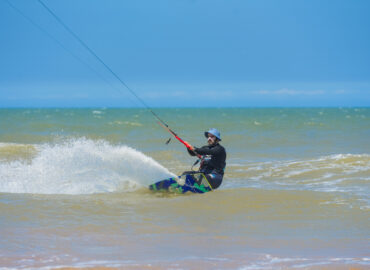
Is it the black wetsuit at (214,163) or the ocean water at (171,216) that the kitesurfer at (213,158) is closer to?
the black wetsuit at (214,163)

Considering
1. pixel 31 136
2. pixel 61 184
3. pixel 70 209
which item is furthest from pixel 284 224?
pixel 31 136

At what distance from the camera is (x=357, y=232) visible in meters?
6.23

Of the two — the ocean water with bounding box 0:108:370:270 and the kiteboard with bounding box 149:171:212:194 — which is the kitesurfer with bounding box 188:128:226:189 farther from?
the ocean water with bounding box 0:108:370:270

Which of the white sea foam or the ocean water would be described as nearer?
the ocean water

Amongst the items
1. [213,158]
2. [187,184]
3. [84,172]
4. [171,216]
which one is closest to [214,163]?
[213,158]

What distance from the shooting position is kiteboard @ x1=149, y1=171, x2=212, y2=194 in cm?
895

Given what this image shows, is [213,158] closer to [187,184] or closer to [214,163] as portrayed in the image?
[214,163]

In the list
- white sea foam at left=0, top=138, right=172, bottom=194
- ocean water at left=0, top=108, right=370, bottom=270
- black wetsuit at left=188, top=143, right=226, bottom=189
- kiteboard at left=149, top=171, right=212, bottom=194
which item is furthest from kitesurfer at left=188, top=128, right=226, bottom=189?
white sea foam at left=0, top=138, right=172, bottom=194

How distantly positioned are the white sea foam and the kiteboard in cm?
46

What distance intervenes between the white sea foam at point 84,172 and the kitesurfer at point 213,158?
0.85 metres

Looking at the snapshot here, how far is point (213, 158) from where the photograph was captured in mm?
9016

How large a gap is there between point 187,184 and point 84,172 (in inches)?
98.6

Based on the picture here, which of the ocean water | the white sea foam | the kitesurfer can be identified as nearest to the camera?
the ocean water

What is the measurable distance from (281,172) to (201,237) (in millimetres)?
7038
